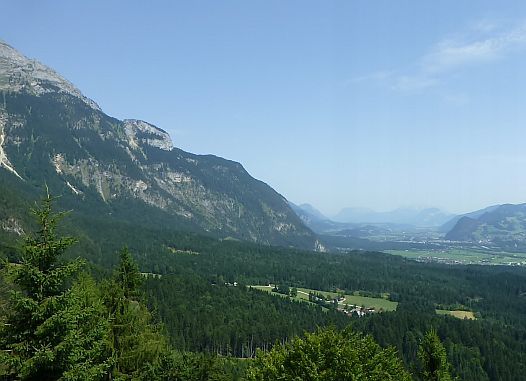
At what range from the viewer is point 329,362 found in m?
→ 27.1

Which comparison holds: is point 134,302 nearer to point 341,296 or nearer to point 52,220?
point 52,220

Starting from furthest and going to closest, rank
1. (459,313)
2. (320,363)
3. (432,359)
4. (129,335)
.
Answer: (459,313) < (432,359) < (129,335) < (320,363)

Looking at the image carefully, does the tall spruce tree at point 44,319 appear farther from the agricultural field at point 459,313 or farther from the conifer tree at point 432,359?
the agricultural field at point 459,313

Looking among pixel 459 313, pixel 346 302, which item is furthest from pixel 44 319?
pixel 459 313

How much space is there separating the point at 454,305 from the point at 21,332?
20145 cm

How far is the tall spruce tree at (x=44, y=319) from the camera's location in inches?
687

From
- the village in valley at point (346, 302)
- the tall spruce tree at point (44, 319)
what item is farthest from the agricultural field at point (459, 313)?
the tall spruce tree at point (44, 319)

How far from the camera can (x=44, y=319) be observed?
1784 cm

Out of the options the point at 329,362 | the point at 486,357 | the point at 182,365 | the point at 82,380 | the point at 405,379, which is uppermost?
the point at 82,380

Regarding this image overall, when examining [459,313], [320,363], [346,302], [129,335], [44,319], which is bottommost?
[459,313]

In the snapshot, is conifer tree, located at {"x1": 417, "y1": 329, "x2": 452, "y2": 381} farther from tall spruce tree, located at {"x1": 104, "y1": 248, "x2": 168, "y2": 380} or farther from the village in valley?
the village in valley

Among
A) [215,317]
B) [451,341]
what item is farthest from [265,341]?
[451,341]

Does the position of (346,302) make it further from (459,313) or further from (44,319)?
(44,319)

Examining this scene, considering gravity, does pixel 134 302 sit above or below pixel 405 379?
above
